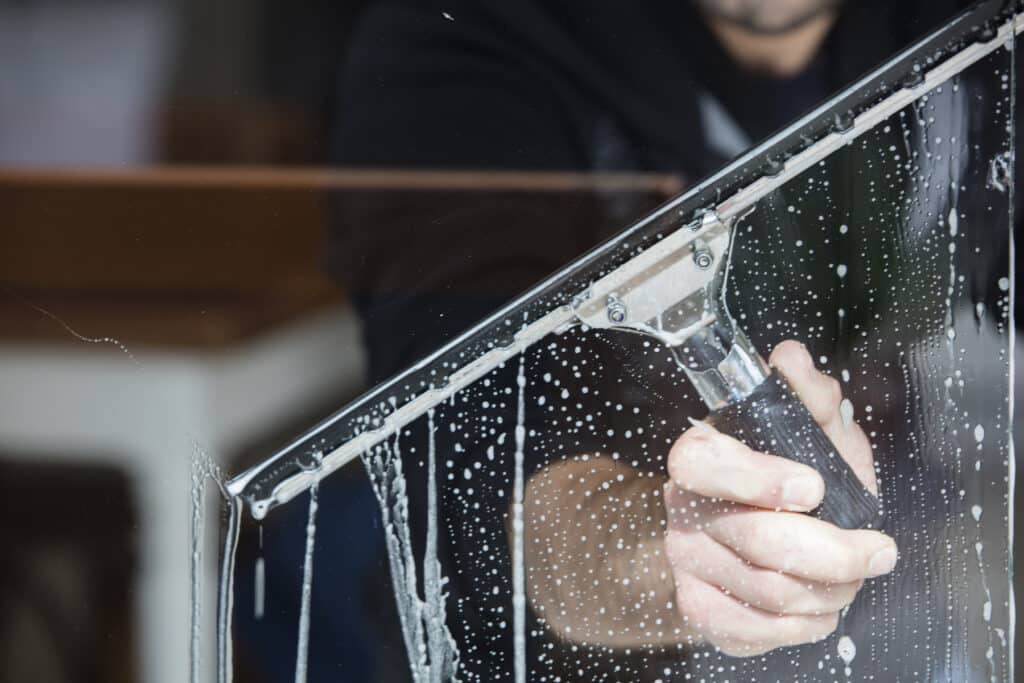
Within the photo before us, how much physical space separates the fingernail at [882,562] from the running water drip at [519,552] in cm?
16

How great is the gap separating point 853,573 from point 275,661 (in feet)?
0.91

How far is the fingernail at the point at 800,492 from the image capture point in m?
0.40

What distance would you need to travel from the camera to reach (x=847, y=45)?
43 centimetres

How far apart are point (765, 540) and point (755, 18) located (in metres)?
0.26

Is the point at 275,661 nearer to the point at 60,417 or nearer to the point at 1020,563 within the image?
the point at 60,417

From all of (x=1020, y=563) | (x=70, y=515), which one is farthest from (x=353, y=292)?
(x=1020, y=563)

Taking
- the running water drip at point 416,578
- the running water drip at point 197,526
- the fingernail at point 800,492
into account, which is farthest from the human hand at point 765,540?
the running water drip at point 197,526

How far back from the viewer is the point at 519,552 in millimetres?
423

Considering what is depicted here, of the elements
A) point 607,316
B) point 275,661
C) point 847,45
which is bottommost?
point 275,661

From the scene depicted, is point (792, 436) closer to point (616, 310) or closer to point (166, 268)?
point (616, 310)

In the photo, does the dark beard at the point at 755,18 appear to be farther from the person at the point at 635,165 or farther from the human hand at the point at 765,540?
the human hand at the point at 765,540

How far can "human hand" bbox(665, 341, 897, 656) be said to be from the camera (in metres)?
0.40

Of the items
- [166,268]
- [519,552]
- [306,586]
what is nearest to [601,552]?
[519,552]

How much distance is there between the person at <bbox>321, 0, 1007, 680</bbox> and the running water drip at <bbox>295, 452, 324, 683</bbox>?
65mm
